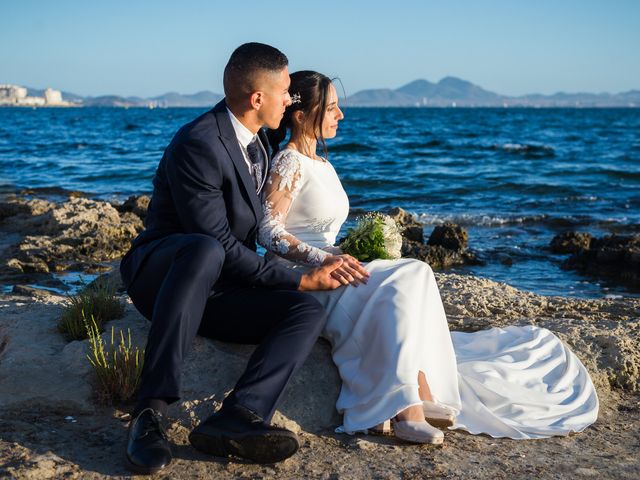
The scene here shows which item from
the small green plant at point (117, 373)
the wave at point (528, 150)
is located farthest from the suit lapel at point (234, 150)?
the wave at point (528, 150)

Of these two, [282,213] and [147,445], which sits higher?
[282,213]

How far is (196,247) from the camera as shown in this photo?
159 inches

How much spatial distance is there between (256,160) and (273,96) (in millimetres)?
435

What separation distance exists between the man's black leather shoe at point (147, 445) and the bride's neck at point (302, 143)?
6.69ft

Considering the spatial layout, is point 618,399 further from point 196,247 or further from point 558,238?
point 558,238

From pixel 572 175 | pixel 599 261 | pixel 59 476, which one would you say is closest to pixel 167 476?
pixel 59 476

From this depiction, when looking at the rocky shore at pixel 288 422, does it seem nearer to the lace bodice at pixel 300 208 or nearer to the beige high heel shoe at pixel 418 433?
the beige high heel shoe at pixel 418 433

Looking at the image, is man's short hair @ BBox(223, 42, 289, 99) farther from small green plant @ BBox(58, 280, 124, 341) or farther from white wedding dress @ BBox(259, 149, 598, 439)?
small green plant @ BBox(58, 280, 124, 341)

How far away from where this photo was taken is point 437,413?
4.36 metres

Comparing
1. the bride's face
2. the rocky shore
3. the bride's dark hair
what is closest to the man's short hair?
the bride's dark hair

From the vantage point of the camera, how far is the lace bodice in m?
4.80

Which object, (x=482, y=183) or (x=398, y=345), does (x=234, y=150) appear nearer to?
(x=398, y=345)

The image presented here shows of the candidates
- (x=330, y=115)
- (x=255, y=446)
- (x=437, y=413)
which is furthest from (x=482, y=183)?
(x=255, y=446)

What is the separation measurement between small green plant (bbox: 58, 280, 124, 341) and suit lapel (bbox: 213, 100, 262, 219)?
1402 mm
